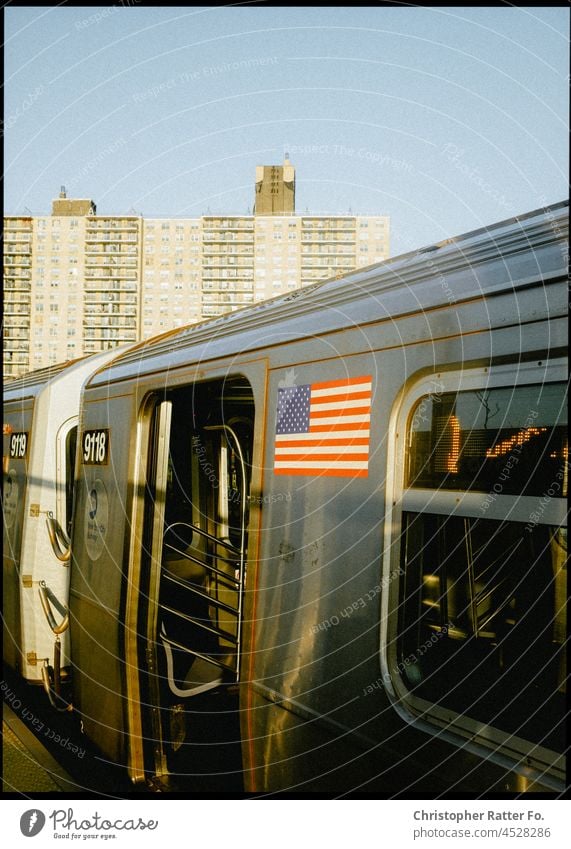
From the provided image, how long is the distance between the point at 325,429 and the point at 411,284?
66 cm

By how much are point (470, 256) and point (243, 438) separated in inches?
136

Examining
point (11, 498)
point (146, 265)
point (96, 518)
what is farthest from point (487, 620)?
point (146, 265)

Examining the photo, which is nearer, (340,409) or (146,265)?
(340,409)

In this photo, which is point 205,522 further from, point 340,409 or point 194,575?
point 340,409

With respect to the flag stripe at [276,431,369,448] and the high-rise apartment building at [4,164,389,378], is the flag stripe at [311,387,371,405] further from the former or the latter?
the high-rise apartment building at [4,164,389,378]

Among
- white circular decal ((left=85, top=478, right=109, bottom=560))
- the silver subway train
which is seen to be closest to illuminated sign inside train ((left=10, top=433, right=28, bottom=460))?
white circular decal ((left=85, top=478, right=109, bottom=560))

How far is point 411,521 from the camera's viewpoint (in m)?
2.37

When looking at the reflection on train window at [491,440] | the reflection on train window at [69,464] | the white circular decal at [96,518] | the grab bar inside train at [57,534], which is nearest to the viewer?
the reflection on train window at [491,440]

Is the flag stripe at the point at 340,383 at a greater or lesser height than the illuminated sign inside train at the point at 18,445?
greater

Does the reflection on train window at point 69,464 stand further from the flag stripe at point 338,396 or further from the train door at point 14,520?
the flag stripe at point 338,396

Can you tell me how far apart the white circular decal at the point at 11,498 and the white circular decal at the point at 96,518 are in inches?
77.6

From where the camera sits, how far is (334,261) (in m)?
105

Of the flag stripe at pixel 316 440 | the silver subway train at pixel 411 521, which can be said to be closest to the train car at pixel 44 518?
the silver subway train at pixel 411 521
